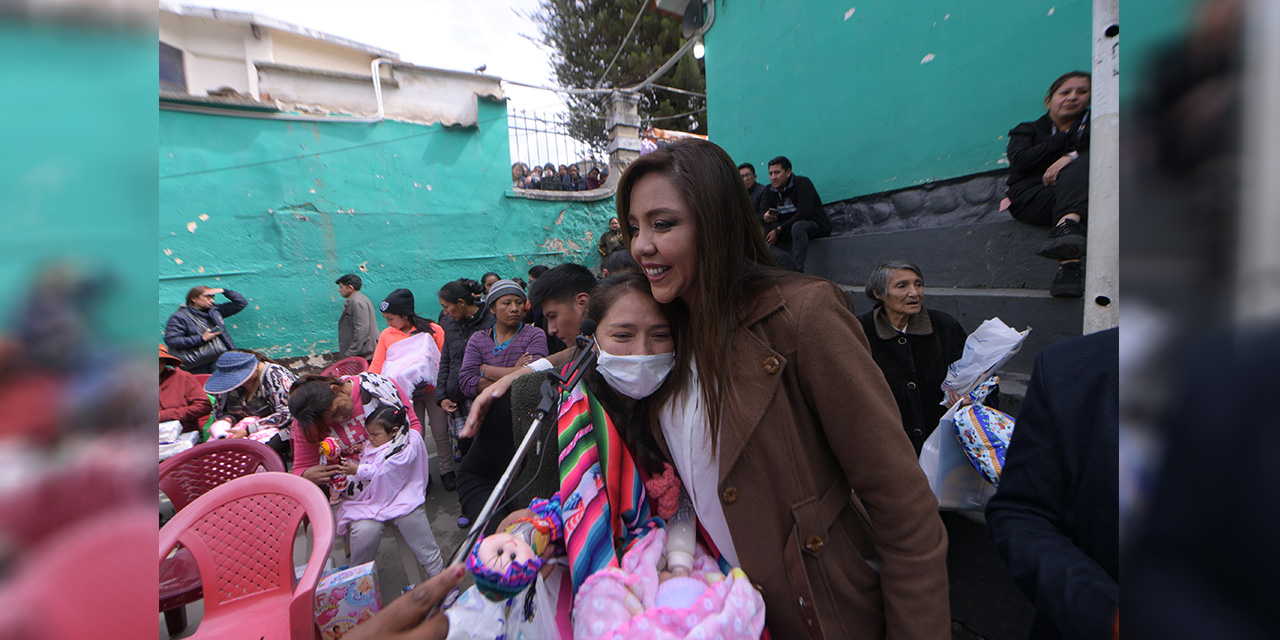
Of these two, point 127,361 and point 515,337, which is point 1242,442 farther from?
point 515,337

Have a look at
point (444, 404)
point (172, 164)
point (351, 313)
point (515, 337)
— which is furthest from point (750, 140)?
point (172, 164)

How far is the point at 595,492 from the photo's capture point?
1330mm

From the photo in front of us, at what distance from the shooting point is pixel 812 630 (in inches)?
47.0

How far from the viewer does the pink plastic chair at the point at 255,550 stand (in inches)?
78.6

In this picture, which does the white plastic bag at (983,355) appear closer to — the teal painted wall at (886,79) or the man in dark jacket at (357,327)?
the teal painted wall at (886,79)

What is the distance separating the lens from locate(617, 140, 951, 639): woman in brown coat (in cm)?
117

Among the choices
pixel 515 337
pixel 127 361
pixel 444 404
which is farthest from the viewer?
pixel 444 404

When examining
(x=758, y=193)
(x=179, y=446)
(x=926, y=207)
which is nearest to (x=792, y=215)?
(x=758, y=193)

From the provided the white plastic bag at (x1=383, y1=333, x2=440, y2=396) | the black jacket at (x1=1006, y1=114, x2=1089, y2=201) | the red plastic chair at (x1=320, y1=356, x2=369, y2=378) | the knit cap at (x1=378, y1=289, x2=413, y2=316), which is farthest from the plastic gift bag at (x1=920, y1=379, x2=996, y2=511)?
the red plastic chair at (x1=320, y1=356, x2=369, y2=378)

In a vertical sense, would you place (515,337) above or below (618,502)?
above

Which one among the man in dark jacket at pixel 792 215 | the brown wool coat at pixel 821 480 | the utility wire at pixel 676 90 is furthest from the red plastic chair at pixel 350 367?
the utility wire at pixel 676 90

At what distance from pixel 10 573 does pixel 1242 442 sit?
0.64m

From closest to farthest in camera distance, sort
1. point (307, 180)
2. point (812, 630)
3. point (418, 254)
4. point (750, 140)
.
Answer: point (812, 630) → point (750, 140) → point (307, 180) → point (418, 254)

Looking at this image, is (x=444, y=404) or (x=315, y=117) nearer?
(x=444, y=404)
